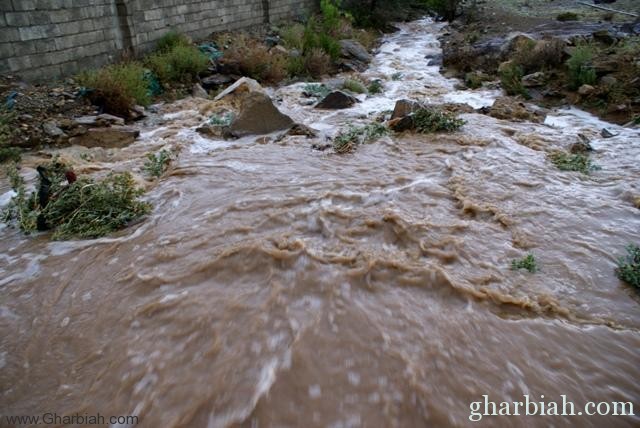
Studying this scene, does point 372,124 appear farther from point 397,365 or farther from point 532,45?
point 532,45

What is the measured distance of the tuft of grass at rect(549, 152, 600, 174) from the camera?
4.80 meters

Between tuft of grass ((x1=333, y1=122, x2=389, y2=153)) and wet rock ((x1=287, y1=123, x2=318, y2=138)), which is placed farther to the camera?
wet rock ((x1=287, y1=123, x2=318, y2=138))

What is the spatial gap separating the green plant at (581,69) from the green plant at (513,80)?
33.0 inches

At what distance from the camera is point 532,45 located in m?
8.97

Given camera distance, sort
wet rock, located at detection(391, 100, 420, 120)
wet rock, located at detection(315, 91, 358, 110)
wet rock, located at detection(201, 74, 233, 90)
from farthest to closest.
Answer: wet rock, located at detection(201, 74, 233, 90) < wet rock, located at detection(315, 91, 358, 110) < wet rock, located at detection(391, 100, 420, 120)

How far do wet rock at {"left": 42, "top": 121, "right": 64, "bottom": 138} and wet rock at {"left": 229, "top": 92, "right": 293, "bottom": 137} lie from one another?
2551 millimetres

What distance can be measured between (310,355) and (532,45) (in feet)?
31.4

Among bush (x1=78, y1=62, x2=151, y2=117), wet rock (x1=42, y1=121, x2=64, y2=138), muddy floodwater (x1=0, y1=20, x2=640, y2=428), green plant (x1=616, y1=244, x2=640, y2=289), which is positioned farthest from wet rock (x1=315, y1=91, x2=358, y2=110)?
green plant (x1=616, y1=244, x2=640, y2=289)

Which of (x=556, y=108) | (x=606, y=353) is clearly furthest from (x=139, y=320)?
(x=556, y=108)

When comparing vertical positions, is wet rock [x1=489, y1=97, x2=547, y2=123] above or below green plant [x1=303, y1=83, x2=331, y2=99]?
below

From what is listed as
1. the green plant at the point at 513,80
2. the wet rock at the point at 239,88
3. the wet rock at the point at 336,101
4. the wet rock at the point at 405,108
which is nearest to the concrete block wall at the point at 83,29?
the wet rock at the point at 239,88

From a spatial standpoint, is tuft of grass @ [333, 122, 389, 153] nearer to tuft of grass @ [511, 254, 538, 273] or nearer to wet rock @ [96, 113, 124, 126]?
tuft of grass @ [511, 254, 538, 273]

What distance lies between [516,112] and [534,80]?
198 centimetres

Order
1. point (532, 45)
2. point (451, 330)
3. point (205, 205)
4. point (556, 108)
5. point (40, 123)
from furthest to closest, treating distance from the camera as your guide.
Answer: point (532, 45) < point (556, 108) < point (40, 123) < point (205, 205) < point (451, 330)
